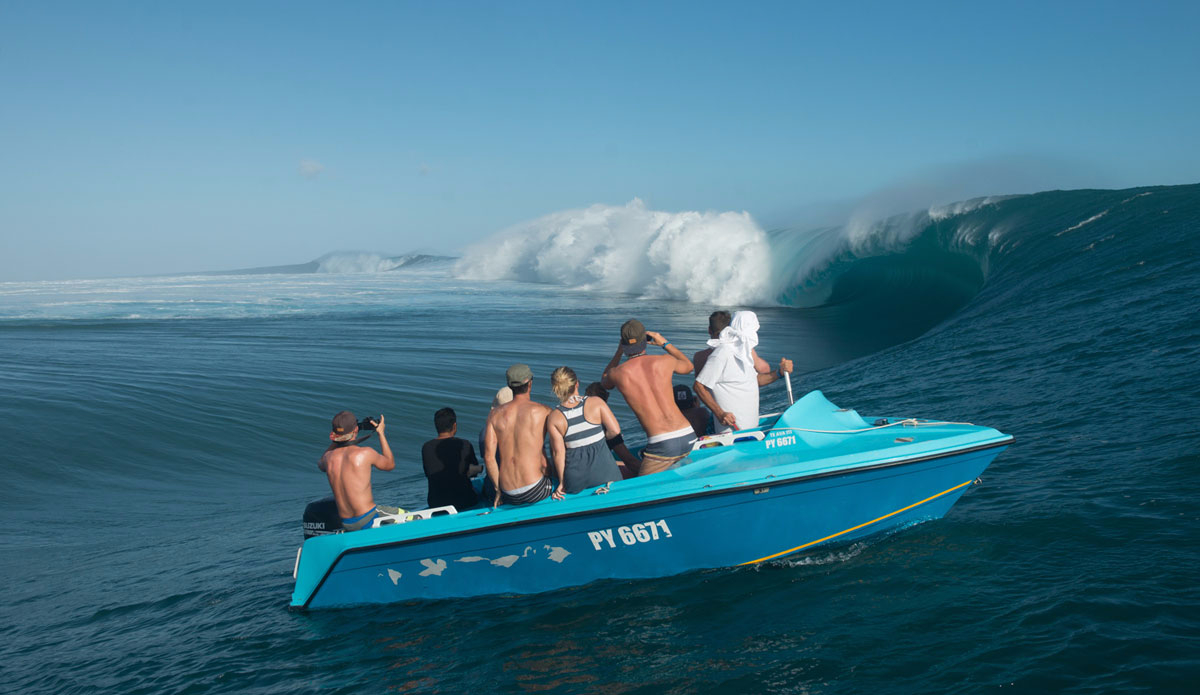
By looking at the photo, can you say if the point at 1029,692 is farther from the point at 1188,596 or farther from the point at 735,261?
the point at 735,261

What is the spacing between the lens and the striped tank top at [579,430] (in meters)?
5.57

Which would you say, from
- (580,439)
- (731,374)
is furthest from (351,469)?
(731,374)

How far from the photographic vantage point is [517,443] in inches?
222

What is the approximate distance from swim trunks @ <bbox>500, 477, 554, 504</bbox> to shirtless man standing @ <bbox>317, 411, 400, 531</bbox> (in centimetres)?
96

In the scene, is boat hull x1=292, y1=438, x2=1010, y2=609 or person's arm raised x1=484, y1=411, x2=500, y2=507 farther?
person's arm raised x1=484, y1=411, x2=500, y2=507

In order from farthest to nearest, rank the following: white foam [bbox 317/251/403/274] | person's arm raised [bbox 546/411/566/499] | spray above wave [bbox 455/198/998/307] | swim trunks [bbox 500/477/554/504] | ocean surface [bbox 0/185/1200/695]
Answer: white foam [bbox 317/251/403/274]
spray above wave [bbox 455/198/998/307]
swim trunks [bbox 500/477/554/504]
person's arm raised [bbox 546/411/566/499]
ocean surface [bbox 0/185/1200/695]

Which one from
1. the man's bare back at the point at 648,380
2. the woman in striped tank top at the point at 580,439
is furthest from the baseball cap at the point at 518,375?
the man's bare back at the point at 648,380

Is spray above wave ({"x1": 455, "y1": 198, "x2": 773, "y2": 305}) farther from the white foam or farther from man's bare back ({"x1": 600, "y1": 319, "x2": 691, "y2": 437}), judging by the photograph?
the white foam

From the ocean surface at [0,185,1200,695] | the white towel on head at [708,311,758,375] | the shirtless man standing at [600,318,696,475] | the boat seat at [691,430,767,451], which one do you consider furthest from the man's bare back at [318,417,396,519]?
the white towel on head at [708,311,758,375]

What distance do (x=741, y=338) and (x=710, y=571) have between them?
1.78 m

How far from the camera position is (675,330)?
852 inches

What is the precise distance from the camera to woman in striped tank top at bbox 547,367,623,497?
554 cm

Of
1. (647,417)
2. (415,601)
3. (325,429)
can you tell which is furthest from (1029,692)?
(325,429)

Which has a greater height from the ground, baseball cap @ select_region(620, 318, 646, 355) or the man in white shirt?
baseball cap @ select_region(620, 318, 646, 355)
